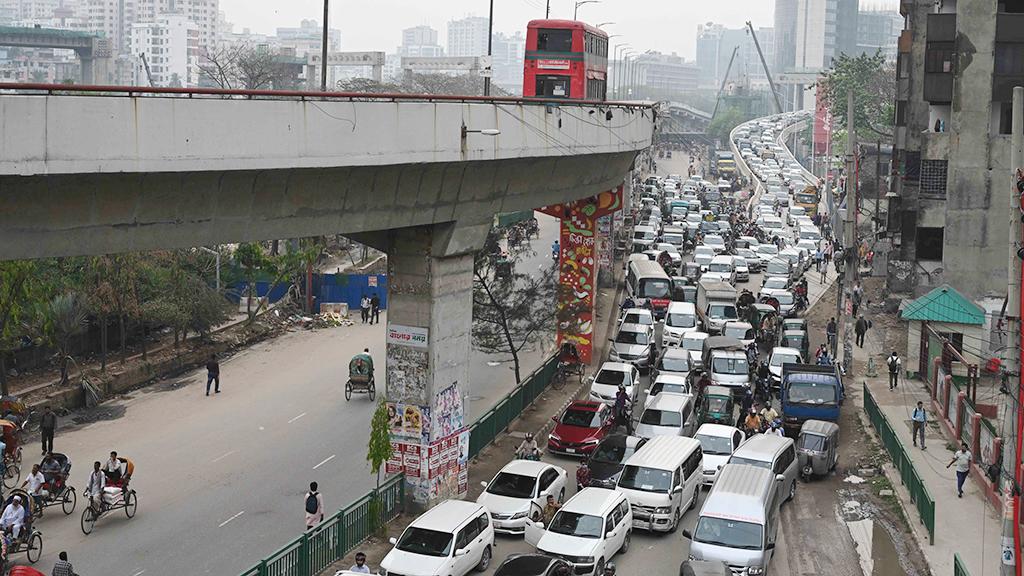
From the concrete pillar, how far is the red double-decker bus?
18.0m

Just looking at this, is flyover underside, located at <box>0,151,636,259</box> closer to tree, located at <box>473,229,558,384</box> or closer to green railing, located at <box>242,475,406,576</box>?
green railing, located at <box>242,475,406,576</box>

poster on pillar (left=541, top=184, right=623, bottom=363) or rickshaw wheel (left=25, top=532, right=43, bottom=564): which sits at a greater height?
→ poster on pillar (left=541, top=184, right=623, bottom=363)

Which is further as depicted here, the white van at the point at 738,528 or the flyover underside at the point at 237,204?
the white van at the point at 738,528

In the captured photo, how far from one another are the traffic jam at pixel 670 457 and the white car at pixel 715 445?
0.11 ft

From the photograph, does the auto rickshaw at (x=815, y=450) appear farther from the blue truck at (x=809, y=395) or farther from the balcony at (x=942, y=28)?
the balcony at (x=942, y=28)

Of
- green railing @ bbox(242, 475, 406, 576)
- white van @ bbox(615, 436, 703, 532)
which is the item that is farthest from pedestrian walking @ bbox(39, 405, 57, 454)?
white van @ bbox(615, 436, 703, 532)

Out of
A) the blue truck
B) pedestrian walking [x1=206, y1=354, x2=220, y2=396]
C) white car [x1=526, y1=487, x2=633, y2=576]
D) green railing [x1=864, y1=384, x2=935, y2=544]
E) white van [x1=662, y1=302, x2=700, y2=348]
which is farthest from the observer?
white van [x1=662, y1=302, x2=700, y2=348]

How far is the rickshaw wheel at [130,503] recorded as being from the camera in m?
25.1

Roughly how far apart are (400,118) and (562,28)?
2125 centimetres

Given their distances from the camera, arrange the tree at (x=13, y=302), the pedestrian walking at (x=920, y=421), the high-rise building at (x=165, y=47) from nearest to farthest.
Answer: the pedestrian walking at (x=920, y=421)
the tree at (x=13, y=302)
the high-rise building at (x=165, y=47)

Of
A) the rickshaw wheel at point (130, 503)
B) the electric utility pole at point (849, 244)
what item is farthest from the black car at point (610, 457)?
the electric utility pole at point (849, 244)

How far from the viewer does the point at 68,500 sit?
25734mm

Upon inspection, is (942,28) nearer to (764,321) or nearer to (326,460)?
(764,321)

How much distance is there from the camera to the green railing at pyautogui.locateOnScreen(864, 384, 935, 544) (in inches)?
947
